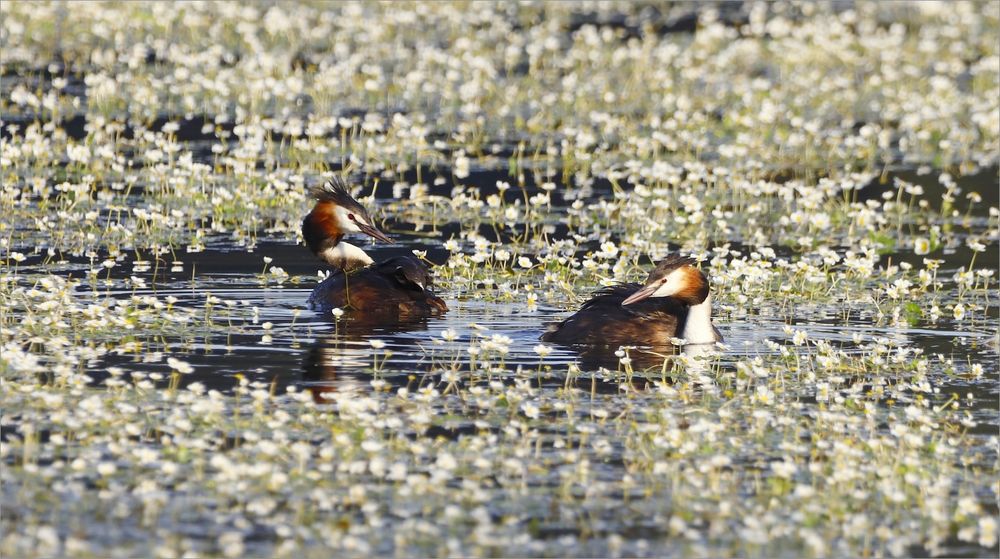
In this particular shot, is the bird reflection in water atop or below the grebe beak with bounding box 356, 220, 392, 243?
below

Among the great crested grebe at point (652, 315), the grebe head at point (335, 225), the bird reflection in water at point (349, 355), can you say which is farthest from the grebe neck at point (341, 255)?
the great crested grebe at point (652, 315)

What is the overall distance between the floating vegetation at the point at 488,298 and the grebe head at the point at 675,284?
54cm

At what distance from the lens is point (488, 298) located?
1448 cm

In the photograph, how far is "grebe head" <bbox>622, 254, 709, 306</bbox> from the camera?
1307cm

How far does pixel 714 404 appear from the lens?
10969mm

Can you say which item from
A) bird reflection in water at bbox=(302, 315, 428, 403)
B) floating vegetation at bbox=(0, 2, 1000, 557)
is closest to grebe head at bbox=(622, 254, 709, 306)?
floating vegetation at bbox=(0, 2, 1000, 557)

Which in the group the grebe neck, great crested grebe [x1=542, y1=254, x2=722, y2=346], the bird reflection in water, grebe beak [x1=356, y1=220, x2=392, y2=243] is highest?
grebe beak [x1=356, y1=220, x2=392, y2=243]

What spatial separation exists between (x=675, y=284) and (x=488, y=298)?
1.90 meters

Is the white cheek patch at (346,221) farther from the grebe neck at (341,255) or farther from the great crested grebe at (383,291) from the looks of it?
the great crested grebe at (383,291)

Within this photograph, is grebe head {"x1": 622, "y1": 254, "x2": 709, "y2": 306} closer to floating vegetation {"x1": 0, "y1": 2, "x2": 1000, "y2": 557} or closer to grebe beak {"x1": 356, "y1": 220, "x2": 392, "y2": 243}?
floating vegetation {"x1": 0, "y1": 2, "x2": 1000, "y2": 557}

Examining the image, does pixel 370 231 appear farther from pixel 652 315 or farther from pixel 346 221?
pixel 652 315

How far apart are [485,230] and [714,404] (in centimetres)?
731

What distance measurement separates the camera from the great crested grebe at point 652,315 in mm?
12797

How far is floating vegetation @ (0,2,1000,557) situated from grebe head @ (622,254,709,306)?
0.54 m
